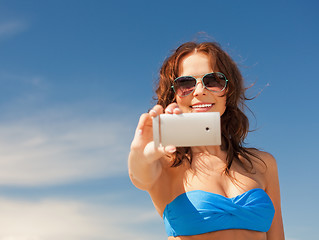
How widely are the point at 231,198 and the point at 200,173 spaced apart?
565mm

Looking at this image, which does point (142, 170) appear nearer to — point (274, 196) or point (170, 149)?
point (170, 149)

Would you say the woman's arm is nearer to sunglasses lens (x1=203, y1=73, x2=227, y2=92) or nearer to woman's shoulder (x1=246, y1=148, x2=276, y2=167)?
woman's shoulder (x1=246, y1=148, x2=276, y2=167)

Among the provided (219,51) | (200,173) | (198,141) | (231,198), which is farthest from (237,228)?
(219,51)

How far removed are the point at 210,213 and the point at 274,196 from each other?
154cm

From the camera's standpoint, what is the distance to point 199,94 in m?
5.93

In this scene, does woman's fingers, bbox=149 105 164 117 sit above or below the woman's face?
below

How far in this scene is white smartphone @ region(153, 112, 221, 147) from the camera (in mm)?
4477

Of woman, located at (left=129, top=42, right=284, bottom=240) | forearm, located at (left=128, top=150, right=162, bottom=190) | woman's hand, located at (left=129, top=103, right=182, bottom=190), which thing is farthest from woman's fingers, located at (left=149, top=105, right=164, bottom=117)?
woman, located at (left=129, top=42, right=284, bottom=240)

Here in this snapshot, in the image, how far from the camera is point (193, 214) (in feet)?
18.3

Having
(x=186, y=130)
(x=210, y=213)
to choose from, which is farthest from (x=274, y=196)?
(x=186, y=130)

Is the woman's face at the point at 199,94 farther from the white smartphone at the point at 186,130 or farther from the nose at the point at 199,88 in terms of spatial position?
the white smartphone at the point at 186,130

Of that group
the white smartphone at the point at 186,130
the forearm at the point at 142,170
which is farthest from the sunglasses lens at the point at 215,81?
the white smartphone at the point at 186,130

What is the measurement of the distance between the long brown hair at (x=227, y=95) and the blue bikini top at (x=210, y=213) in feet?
1.83

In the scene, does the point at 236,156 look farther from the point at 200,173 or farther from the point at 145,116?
the point at 145,116
